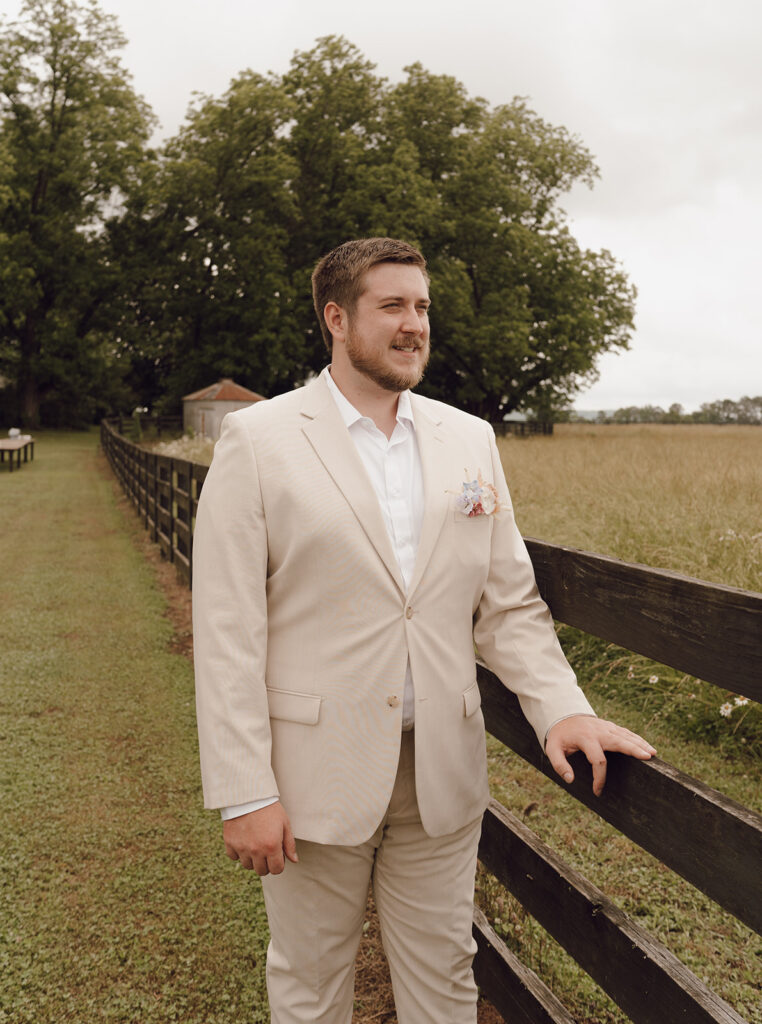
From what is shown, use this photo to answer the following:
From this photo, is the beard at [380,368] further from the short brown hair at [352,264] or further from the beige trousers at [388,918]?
the beige trousers at [388,918]

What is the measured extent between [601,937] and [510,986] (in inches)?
21.7

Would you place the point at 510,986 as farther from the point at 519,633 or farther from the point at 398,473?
the point at 398,473

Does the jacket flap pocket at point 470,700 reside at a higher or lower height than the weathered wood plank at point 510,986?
higher

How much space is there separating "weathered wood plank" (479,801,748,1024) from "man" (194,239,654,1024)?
0.73ft

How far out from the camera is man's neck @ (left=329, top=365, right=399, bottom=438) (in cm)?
195

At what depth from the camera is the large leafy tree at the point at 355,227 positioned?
3136cm

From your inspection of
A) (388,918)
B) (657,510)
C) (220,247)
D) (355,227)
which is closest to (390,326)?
(388,918)

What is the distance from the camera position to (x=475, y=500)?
1.88 meters

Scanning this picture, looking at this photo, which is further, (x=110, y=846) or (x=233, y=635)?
(x=110, y=846)

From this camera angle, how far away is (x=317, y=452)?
1840 mm

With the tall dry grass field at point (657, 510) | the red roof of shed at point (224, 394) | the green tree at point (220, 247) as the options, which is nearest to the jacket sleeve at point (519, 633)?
the tall dry grass field at point (657, 510)

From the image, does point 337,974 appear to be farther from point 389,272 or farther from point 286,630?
point 389,272

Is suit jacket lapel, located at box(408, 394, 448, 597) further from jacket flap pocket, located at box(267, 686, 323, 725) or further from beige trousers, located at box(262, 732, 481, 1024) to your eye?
beige trousers, located at box(262, 732, 481, 1024)

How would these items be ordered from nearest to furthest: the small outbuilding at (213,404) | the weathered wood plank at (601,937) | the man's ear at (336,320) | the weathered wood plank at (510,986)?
the weathered wood plank at (601,937), the man's ear at (336,320), the weathered wood plank at (510,986), the small outbuilding at (213,404)
